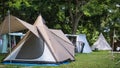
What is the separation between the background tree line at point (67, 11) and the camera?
30.1 m

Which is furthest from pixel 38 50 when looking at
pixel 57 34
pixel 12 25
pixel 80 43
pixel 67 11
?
pixel 67 11

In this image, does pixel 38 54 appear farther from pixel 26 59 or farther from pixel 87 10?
pixel 87 10

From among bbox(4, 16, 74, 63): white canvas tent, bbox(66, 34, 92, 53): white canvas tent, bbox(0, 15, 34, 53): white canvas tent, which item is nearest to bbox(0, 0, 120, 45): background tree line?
bbox(66, 34, 92, 53): white canvas tent

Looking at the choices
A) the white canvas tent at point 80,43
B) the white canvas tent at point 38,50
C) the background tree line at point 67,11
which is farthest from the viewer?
the background tree line at point 67,11

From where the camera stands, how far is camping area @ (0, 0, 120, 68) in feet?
51.4

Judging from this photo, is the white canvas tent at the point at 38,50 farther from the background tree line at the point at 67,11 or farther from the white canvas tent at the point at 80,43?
the background tree line at the point at 67,11

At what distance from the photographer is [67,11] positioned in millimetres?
34438

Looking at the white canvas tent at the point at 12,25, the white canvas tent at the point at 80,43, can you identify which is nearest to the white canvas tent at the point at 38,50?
the white canvas tent at the point at 12,25

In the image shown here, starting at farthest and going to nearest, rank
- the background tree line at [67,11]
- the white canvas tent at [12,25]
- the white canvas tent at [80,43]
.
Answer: the background tree line at [67,11] < the white canvas tent at [80,43] < the white canvas tent at [12,25]

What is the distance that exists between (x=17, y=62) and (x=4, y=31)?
5.28 feet

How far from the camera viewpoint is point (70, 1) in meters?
31.2

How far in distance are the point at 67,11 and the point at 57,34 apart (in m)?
16.5

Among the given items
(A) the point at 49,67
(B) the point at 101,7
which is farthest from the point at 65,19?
(A) the point at 49,67

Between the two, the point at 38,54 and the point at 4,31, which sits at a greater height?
the point at 4,31
